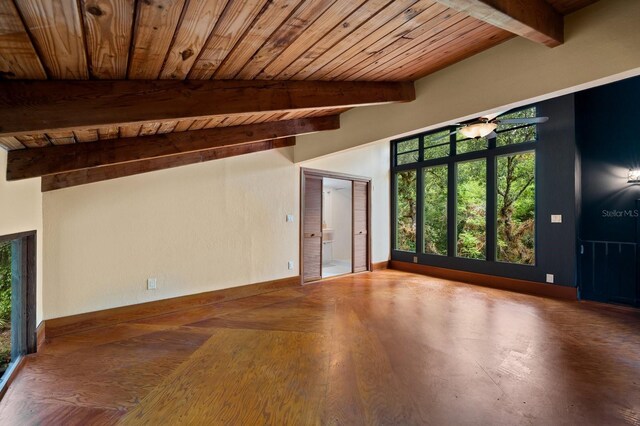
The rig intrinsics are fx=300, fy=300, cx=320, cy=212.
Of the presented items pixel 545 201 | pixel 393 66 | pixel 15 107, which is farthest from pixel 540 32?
pixel 545 201

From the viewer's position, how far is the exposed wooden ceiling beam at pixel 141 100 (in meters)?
1.58

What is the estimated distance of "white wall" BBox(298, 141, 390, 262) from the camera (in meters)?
6.63

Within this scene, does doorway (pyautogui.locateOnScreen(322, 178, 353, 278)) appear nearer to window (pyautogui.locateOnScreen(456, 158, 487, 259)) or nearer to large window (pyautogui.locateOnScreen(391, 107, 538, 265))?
large window (pyautogui.locateOnScreen(391, 107, 538, 265))

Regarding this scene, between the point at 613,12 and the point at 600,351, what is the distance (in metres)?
2.98

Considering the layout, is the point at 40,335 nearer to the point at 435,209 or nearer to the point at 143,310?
the point at 143,310

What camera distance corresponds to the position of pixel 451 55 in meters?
2.45

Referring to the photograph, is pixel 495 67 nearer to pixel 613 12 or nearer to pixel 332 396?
pixel 613 12

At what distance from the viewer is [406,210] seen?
290 inches

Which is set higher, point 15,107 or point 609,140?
point 609,140

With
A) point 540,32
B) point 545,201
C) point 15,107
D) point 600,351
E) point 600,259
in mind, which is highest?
point 540,32

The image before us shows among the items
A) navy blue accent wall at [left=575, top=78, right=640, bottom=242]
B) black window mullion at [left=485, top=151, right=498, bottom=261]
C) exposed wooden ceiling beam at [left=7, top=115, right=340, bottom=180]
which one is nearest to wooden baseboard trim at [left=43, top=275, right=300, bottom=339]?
exposed wooden ceiling beam at [left=7, top=115, right=340, bottom=180]

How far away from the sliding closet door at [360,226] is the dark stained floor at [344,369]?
2610mm

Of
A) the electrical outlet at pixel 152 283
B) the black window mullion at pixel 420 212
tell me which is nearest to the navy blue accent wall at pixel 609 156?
the black window mullion at pixel 420 212

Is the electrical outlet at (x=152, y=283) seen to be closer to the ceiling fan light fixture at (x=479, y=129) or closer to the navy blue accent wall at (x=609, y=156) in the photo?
the ceiling fan light fixture at (x=479, y=129)
